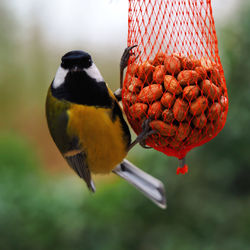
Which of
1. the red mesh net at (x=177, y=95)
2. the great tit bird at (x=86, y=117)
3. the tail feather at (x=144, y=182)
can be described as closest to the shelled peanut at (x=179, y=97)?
the red mesh net at (x=177, y=95)

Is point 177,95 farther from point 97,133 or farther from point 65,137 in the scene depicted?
point 65,137

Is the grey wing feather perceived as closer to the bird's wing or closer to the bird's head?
the bird's wing

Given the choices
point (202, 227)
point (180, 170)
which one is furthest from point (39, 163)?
point (180, 170)

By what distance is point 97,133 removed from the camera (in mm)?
2186

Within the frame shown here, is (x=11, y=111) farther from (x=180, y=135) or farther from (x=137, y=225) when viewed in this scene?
(x=180, y=135)

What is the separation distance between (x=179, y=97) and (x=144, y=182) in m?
1.00

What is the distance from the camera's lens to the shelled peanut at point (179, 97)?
193cm

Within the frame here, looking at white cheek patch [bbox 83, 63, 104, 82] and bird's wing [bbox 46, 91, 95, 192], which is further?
bird's wing [bbox 46, 91, 95, 192]

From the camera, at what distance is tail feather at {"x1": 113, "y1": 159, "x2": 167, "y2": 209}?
277 centimetres

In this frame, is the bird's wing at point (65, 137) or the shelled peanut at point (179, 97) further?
the bird's wing at point (65, 137)

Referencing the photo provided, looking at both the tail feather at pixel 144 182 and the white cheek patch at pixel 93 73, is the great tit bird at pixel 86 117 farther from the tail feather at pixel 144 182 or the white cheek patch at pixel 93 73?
the tail feather at pixel 144 182

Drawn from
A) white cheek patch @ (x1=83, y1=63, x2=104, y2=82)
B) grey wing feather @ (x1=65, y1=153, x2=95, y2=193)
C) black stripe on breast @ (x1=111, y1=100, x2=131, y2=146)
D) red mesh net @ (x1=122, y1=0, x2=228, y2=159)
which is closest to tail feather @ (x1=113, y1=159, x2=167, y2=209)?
grey wing feather @ (x1=65, y1=153, x2=95, y2=193)

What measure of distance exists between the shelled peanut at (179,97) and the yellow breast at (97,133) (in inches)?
6.7

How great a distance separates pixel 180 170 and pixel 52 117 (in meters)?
0.76
